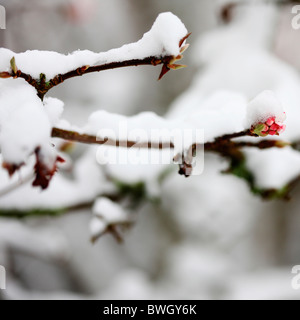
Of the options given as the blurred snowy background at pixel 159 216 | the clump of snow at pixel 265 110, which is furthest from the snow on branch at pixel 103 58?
the blurred snowy background at pixel 159 216

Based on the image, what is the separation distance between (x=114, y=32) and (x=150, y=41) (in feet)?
7.15

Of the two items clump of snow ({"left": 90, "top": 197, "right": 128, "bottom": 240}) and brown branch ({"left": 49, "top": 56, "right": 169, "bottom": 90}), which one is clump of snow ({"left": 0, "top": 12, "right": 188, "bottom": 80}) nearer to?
brown branch ({"left": 49, "top": 56, "right": 169, "bottom": 90})

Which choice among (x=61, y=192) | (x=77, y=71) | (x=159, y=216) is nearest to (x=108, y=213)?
(x=61, y=192)

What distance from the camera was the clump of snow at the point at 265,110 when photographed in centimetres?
42

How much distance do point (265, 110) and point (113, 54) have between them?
0.69 ft

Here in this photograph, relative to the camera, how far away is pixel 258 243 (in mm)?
2609

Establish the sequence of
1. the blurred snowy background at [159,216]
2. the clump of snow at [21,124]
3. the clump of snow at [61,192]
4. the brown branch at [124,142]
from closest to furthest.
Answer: the clump of snow at [21,124], the brown branch at [124,142], the clump of snow at [61,192], the blurred snowy background at [159,216]

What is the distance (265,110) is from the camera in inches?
16.6

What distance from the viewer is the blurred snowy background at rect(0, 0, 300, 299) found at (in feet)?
6.08

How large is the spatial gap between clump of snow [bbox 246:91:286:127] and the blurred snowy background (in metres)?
1.22

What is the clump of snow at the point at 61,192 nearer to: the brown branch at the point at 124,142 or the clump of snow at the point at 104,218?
the clump of snow at the point at 104,218

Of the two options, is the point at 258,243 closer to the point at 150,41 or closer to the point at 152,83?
the point at 152,83

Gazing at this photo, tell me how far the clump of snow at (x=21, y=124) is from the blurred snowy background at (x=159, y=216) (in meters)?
1.31
